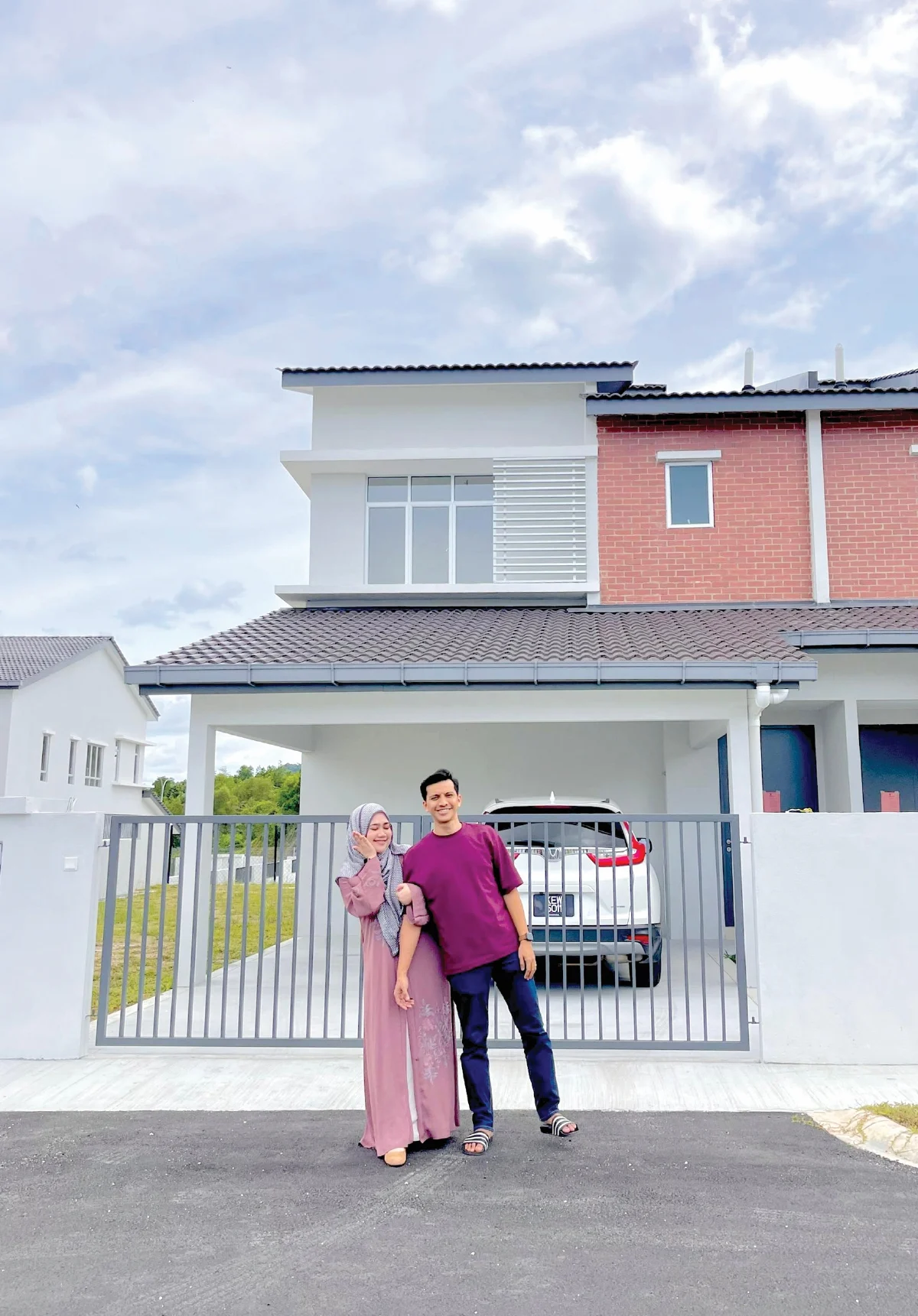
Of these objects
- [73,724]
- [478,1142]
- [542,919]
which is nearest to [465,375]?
[542,919]

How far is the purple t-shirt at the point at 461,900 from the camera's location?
464 centimetres

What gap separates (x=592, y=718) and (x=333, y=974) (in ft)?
11.3

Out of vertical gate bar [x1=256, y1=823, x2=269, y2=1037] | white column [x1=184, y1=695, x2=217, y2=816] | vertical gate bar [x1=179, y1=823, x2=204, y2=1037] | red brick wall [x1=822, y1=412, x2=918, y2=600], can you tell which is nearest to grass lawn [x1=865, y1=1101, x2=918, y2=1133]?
vertical gate bar [x1=256, y1=823, x2=269, y2=1037]

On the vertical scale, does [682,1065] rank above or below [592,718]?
below

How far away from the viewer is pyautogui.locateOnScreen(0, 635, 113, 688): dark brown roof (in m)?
24.5

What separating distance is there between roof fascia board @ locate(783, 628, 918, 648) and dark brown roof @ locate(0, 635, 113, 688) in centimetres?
1981

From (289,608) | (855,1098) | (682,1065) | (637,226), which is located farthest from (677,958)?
(637,226)

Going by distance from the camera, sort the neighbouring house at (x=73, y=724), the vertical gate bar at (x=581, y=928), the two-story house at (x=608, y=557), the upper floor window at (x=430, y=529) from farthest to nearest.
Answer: the neighbouring house at (x=73, y=724) < the upper floor window at (x=430, y=529) < the two-story house at (x=608, y=557) < the vertical gate bar at (x=581, y=928)

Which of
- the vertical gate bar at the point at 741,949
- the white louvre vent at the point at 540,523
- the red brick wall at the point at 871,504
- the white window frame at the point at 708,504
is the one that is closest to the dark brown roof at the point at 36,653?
the white louvre vent at the point at 540,523

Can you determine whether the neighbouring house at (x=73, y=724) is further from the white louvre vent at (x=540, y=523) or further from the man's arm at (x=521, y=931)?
the man's arm at (x=521, y=931)

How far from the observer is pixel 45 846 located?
255 inches

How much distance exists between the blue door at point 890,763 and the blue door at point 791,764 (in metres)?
0.62

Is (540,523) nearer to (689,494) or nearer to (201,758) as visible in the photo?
(689,494)

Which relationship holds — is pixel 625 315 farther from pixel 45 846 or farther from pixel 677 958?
pixel 45 846
